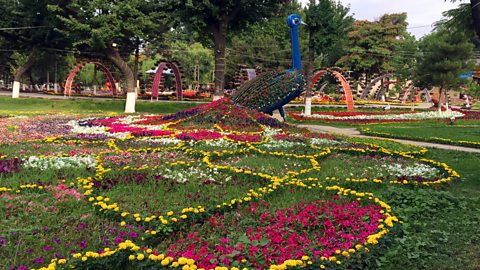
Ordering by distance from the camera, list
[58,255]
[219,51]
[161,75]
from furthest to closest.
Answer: [161,75] → [219,51] → [58,255]

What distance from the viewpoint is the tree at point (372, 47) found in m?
55.2

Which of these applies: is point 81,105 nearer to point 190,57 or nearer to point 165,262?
point 165,262

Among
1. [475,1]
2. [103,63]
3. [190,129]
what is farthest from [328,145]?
[103,63]

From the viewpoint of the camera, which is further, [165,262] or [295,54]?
[295,54]

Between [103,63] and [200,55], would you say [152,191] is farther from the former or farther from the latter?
[200,55]

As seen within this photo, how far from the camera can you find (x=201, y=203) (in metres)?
5.62

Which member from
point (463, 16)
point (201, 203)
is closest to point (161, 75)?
point (463, 16)

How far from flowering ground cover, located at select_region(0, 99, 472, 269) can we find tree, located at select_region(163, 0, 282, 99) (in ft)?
41.7

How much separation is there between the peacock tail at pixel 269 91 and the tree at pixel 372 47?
41.7 meters

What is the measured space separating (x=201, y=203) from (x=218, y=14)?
18066 mm

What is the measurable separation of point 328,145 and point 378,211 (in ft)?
18.7

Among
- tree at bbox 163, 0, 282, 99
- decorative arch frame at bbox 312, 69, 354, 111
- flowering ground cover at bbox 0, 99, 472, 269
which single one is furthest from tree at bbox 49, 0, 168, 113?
flowering ground cover at bbox 0, 99, 472, 269

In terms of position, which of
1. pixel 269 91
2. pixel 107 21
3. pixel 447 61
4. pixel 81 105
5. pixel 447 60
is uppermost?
pixel 107 21

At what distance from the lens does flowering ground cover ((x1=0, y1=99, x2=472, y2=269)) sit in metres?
4.12
